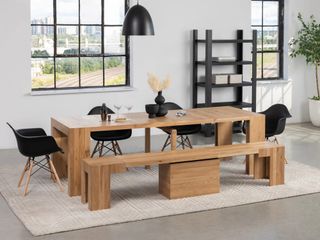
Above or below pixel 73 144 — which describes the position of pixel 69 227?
below

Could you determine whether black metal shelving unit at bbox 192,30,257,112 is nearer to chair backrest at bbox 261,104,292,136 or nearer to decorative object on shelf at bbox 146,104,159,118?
chair backrest at bbox 261,104,292,136

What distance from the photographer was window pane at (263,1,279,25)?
10.5 m

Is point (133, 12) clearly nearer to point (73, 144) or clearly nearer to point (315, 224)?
point (73, 144)

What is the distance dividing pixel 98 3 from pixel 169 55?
4.50 ft

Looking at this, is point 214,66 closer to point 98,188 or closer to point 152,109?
point 152,109

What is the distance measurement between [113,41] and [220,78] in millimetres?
1788

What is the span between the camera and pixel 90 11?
9047 millimetres

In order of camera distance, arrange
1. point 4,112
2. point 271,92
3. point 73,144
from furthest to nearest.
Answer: point 271,92 < point 4,112 < point 73,144

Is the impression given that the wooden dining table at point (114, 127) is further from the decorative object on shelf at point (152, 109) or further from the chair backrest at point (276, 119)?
the chair backrest at point (276, 119)

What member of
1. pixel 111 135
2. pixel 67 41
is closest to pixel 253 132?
pixel 111 135

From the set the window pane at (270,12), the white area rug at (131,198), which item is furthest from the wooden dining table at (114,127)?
the window pane at (270,12)

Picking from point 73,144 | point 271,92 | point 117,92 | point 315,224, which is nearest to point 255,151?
point 315,224

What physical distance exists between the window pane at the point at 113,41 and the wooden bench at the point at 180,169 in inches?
138

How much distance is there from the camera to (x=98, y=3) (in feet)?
29.8
